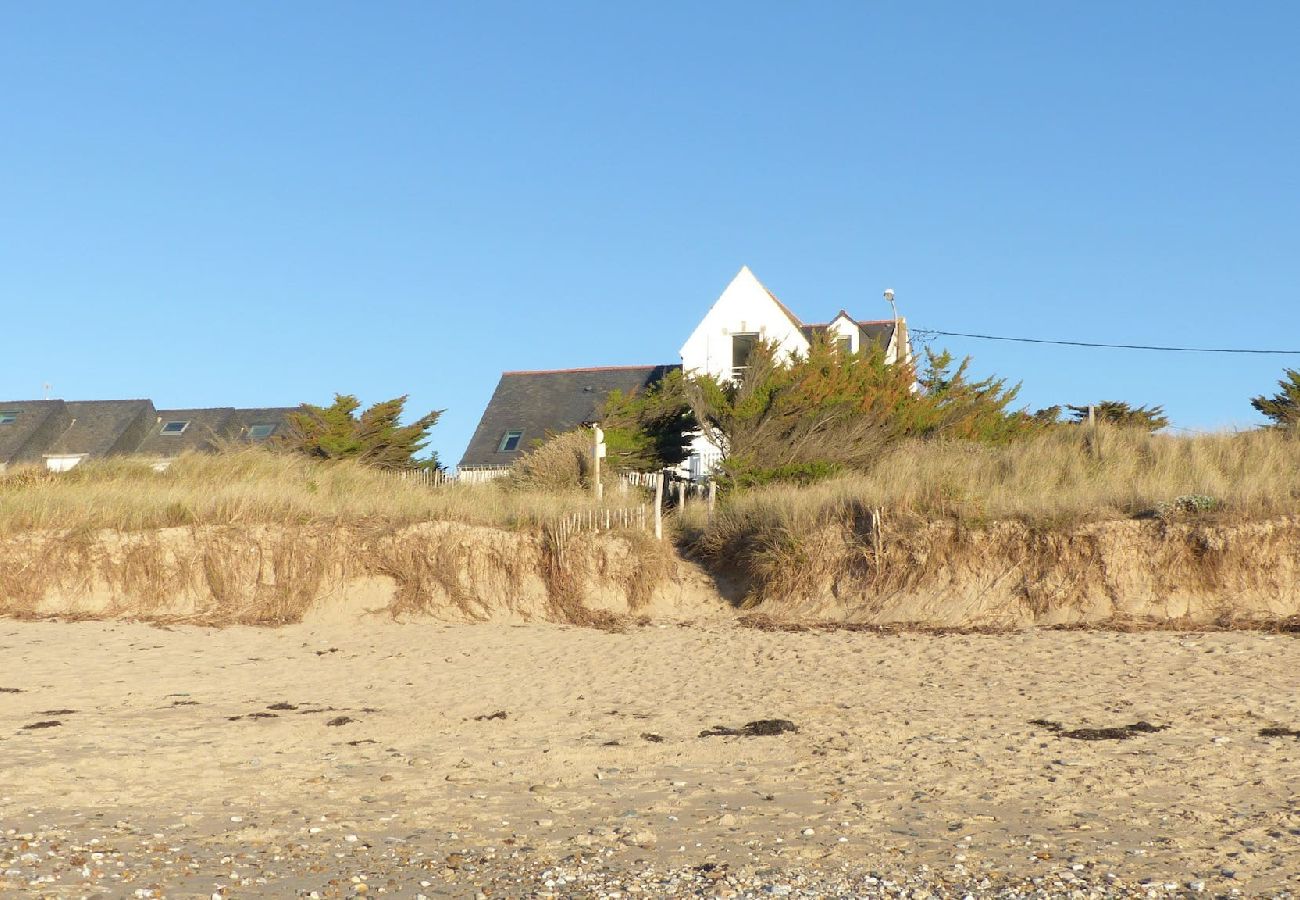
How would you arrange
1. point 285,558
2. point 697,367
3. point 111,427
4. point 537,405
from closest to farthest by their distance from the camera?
point 285,558 → point 697,367 → point 537,405 → point 111,427

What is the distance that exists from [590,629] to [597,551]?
1.57 m

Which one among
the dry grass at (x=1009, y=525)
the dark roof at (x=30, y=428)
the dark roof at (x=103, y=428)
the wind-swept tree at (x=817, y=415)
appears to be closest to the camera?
the dry grass at (x=1009, y=525)

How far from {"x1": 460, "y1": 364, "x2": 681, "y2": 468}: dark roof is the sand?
722 inches

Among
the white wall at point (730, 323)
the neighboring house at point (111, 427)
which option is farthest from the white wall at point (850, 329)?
the neighboring house at point (111, 427)

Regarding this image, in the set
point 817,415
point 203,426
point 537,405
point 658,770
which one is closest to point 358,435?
point 537,405

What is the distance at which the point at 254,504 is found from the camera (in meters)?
16.6

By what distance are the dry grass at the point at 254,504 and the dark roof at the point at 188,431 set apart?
21.1 m

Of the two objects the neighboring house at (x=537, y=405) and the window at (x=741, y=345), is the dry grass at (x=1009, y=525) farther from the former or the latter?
the neighboring house at (x=537, y=405)

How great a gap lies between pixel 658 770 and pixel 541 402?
85.0 ft

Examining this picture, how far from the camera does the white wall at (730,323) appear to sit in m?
30.2

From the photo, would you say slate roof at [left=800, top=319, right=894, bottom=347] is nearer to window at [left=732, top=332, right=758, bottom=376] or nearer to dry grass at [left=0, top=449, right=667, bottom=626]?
window at [left=732, top=332, right=758, bottom=376]

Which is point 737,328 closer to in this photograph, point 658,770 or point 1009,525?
point 1009,525

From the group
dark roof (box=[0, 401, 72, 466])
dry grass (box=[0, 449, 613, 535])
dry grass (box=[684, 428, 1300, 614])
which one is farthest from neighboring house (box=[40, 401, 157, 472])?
dry grass (box=[684, 428, 1300, 614])

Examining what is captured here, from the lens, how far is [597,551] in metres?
16.0
